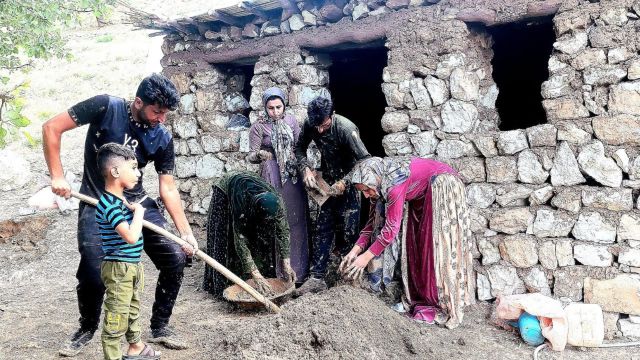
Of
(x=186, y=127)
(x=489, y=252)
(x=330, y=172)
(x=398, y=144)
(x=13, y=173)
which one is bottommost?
(x=489, y=252)

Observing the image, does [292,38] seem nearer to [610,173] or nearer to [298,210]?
[298,210]

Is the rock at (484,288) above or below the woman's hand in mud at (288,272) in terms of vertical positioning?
below

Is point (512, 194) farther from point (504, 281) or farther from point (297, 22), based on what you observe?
point (297, 22)

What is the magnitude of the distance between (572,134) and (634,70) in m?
0.58

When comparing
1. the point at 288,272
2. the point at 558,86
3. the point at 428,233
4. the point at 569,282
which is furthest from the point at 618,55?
the point at 288,272

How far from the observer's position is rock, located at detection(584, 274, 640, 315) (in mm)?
3715

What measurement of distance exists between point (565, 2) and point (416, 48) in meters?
1.15

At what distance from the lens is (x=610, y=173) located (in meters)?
3.72

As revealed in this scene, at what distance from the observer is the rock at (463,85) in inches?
166

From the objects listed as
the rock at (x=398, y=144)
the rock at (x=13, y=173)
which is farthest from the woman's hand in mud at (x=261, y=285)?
the rock at (x=13, y=173)

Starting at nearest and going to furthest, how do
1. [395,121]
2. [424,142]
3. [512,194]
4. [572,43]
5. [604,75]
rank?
[604,75], [572,43], [512,194], [424,142], [395,121]

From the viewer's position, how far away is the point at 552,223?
155 inches

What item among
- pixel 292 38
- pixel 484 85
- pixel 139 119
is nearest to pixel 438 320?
pixel 484 85

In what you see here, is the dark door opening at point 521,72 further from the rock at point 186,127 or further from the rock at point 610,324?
the rock at point 186,127
